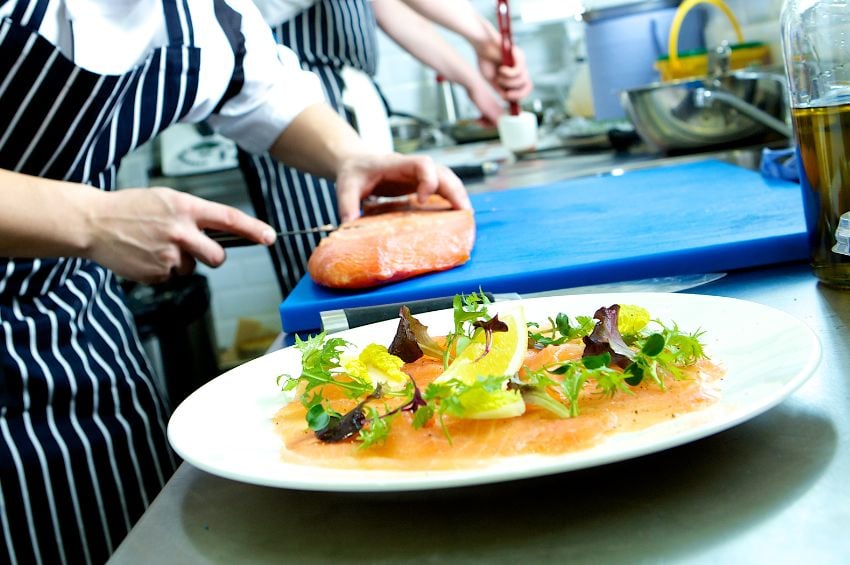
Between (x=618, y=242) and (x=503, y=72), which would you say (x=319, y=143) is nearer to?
(x=618, y=242)

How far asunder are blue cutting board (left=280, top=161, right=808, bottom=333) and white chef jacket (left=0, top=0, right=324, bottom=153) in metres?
0.43

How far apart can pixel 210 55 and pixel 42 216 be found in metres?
0.44

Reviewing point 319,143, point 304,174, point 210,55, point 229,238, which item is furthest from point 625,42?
point 229,238

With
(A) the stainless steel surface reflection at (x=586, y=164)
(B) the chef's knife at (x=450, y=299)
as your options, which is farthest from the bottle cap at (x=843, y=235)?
(A) the stainless steel surface reflection at (x=586, y=164)

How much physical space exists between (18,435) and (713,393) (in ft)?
3.39

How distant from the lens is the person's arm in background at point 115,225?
1.17m

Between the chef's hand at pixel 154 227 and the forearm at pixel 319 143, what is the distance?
42cm

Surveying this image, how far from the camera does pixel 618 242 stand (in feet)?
3.97

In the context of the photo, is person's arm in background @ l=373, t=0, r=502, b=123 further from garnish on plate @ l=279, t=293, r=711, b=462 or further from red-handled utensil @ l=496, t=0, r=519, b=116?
garnish on plate @ l=279, t=293, r=711, b=462

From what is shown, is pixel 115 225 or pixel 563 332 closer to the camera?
pixel 563 332

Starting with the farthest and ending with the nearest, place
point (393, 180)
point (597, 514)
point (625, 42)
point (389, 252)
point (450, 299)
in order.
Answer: point (625, 42), point (393, 180), point (389, 252), point (450, 299), point (597, 514)

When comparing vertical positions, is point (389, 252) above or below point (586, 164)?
above

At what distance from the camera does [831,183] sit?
91 centimetres

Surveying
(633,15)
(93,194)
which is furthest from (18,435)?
(633,15)
